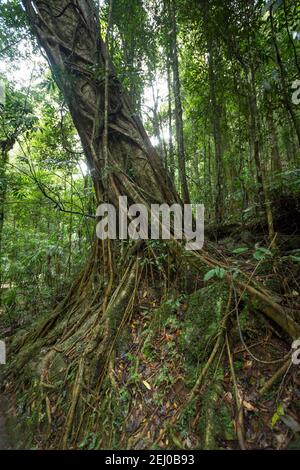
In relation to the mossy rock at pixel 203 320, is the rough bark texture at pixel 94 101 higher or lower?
higher

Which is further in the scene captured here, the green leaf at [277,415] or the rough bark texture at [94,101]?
the rough bark texture at [94,101]

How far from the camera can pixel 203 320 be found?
2.31 metres

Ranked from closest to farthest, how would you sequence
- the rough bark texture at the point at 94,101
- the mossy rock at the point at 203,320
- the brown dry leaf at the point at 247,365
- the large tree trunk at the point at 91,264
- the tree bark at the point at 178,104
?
1. the brown dry leaf at the point at 247,365
2. the mossy rock at the point at 203,320
3. the large tree trunk at the point at 91,264
4. the rough bark texture at the point at 94,101
5. the tree bark at the point at 178,104

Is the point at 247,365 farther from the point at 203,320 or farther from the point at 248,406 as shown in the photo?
the point at 203,320

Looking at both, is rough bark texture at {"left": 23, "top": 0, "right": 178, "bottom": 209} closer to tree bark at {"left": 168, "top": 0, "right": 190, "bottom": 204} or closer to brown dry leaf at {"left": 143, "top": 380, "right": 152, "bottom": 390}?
tree bark at {"left": 168, "top": 0, "right": 190, "bottom": 204}

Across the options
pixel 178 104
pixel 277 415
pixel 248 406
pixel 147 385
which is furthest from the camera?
pixel 178 104

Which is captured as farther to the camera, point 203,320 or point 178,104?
point 178,104

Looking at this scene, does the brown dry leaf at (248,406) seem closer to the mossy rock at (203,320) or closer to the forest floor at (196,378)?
the forest floor at (196,378)

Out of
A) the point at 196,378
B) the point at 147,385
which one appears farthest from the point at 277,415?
the point at 147,385

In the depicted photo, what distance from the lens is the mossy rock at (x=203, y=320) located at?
2.17m

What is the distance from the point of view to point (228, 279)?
2.30 m

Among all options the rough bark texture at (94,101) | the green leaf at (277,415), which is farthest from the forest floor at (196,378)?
the rough bark texture at (94,101)

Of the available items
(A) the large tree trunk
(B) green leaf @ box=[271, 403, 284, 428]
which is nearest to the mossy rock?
(A) the large tree trunk

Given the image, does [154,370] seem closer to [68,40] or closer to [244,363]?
[244,363]
